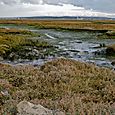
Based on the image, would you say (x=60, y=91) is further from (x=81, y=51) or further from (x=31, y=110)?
(x=81, y=51)

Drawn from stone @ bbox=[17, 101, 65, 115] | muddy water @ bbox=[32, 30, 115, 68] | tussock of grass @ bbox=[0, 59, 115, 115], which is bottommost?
muddy water @ bbox=[32, 30, 115, 68]

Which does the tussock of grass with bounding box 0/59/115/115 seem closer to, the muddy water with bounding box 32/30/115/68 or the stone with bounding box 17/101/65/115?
the stone with bounding box 17/101/65/115

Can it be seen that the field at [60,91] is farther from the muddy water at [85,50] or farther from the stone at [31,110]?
the muddy water at [85,50]

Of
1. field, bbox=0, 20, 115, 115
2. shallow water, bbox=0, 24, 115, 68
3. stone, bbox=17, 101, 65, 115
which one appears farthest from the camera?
shallow water, bbox=0, 24, 115, 68

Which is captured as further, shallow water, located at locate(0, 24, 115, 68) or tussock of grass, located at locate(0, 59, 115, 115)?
shallow water, located at locate(0, 24, 115, 68)

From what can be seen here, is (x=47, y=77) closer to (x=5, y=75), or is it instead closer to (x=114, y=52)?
(x=5, y=75)

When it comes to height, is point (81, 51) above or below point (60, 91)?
below

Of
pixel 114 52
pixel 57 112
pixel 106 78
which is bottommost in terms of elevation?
pixel 114 52

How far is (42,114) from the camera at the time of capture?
920cm

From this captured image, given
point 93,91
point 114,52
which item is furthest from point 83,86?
point 114,52

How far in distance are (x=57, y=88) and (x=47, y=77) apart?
2.41 metres

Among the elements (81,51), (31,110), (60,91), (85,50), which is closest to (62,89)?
(60,91)

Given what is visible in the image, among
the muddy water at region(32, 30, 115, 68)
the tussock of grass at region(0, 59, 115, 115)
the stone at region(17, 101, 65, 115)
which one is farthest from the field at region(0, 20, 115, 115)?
the muddy water at region(32, 30, 115, 68)

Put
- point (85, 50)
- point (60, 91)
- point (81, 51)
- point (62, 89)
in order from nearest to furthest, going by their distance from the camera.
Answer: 1. point (60, 91)
2. point (62, 89)
3. point (81, 51)
4. point (85, 50)
